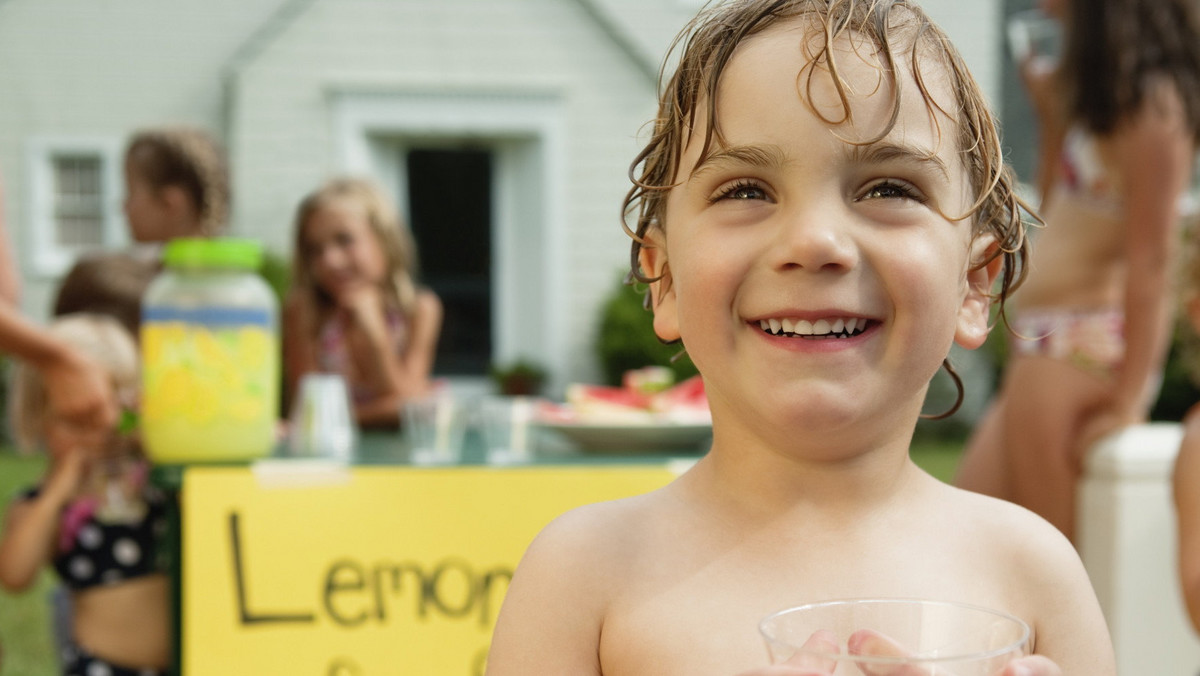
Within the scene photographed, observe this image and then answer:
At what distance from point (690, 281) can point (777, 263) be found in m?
0.10

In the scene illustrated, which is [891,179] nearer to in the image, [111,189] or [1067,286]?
[1067,286]

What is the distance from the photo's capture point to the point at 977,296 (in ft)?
3.68

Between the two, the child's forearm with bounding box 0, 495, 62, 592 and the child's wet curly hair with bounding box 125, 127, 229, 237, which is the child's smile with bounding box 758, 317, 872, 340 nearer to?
the child's forearm with bounding box 0, 495, 62, 592

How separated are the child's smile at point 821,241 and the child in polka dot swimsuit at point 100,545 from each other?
2.36 metres

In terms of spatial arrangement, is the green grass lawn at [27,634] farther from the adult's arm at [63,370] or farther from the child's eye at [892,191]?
the child's eye at [892,191]

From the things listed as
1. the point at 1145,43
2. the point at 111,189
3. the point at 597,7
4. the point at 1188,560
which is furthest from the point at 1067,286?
the point at 111,189

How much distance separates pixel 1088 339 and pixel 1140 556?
2.12 feet

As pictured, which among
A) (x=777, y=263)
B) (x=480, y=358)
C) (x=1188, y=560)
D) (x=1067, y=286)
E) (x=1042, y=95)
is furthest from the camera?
(x=480, y=358)

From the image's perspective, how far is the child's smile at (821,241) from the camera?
0.96 m

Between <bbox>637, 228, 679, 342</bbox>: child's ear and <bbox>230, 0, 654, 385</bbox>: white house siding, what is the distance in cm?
1042

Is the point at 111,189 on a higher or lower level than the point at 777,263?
higher

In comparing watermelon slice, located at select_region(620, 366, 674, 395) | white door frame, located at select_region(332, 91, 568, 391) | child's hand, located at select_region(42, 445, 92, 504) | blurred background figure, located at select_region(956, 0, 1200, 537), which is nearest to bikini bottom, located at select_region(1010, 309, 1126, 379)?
blurred background figure, located at select_region(956, 0, 1200, 537)

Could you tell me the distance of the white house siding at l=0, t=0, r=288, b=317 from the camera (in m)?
12.0

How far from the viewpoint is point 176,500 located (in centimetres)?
242
